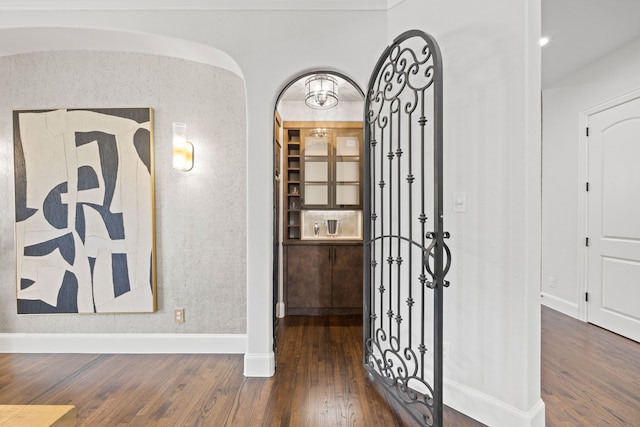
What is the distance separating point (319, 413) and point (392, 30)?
9.04 ft

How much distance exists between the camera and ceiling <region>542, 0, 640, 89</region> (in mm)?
2703

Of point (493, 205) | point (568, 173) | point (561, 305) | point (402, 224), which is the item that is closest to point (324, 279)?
point (402, 224)

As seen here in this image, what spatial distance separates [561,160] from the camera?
13.2ft

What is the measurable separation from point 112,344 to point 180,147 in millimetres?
1881

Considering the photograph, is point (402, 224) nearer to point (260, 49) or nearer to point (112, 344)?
point (260, 49)

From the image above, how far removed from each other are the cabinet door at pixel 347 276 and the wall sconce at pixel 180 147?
203 cm

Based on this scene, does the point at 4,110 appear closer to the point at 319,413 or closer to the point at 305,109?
the point at 305,109

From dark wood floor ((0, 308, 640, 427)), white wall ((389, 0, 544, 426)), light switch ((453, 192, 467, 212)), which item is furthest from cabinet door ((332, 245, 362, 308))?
light switch ((453, 192, 467, 212))

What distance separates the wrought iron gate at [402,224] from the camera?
2.04 metres

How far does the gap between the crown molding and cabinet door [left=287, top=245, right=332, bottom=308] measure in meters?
2.52

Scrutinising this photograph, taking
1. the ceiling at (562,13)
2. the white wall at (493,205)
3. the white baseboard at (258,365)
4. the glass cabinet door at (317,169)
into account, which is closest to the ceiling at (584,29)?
the ceiling at (562,13)

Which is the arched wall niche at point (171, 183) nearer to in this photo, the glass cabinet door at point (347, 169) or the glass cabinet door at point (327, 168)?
the glass cabinet door at point (327, 168)

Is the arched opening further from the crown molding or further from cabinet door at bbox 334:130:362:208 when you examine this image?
the crown molding

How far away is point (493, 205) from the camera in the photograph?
6.32ft
